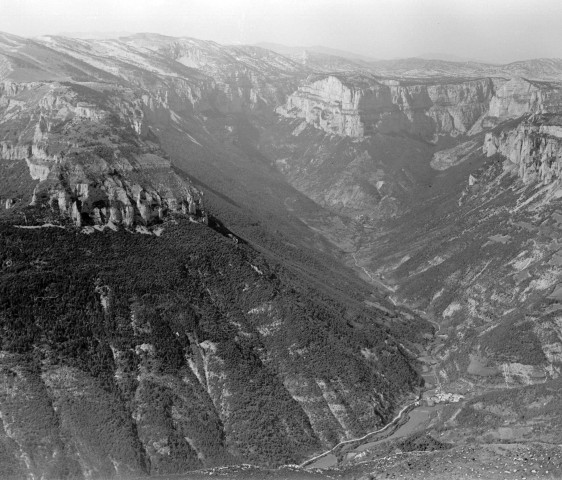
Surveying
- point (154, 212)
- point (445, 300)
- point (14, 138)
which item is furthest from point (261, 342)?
point (14, 138)

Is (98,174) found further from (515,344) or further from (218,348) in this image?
(515,344)

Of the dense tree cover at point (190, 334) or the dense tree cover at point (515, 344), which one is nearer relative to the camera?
the dense tree cover at point (190, 334)

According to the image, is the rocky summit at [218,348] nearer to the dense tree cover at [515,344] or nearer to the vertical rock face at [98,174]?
the dense tree cover at [515,344]

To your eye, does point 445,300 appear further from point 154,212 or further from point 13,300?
point 13,300

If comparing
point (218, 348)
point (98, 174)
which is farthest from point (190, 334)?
point (98, 174)

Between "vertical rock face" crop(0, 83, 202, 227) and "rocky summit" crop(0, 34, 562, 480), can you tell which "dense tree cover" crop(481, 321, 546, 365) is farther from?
"vertical rock face" crop(0, 83, 202, 227)

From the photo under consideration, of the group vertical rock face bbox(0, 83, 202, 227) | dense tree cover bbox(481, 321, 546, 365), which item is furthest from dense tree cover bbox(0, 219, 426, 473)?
dense tree cover bbox(481, 321, 546, 365)

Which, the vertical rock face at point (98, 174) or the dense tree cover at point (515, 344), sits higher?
the vertical rock face at point (98, 174)

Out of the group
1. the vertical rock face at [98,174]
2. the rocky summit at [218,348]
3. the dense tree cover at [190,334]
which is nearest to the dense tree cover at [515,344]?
the rocky summit at [218,348]
